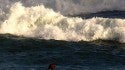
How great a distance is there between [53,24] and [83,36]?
2.91 metres

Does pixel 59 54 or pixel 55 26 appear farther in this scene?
pixel 55 26

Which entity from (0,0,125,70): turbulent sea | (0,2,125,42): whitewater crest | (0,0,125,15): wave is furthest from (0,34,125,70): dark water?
(0,0,125,15): wave

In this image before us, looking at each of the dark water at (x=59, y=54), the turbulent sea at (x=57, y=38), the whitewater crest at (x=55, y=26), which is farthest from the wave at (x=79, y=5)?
the dark water at (x=59, y=54)

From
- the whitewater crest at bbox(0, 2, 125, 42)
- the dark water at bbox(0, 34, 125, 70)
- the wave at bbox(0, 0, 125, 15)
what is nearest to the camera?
the dark water at bbox(0, 34, 125, 70)

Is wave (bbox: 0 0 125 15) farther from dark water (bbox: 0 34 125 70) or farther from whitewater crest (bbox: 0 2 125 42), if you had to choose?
dark water (bbox: 0 34 125 70)

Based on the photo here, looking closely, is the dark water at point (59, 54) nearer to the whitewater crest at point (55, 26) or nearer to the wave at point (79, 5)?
the whitewater crest at point (55, 26)

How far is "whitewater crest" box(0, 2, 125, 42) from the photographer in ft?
117

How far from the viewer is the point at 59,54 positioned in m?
31.3

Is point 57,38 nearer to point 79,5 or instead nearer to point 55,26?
point 55,26

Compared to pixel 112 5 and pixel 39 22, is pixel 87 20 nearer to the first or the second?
pixel 39 22

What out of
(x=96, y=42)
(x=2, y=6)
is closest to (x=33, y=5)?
(x=2, y=6)

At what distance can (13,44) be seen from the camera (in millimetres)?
33594

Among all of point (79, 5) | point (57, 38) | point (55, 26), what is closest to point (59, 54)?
point (57, 38)

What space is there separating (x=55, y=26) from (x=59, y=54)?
626 cm
